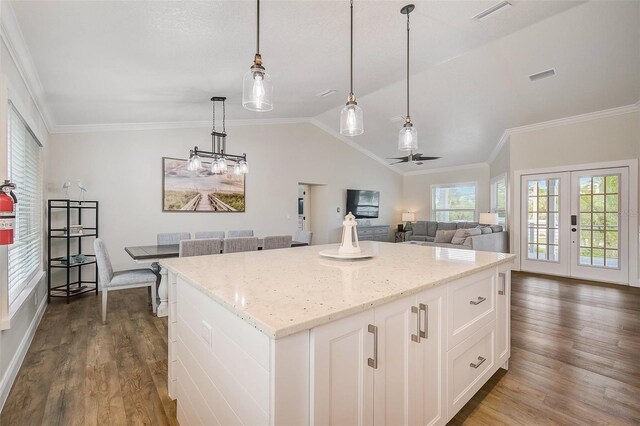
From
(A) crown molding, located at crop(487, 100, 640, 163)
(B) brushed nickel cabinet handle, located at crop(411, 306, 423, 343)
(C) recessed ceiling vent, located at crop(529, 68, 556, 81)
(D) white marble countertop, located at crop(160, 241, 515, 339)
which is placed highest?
(C) recessed ceiling vent, located at crop(529, 68, 556, 81)

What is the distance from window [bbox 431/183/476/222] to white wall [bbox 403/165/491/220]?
0.14 m

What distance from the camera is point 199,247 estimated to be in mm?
3383

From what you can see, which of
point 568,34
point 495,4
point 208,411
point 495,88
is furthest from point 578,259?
point 208,411

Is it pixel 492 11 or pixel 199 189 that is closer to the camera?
pixel 492 11

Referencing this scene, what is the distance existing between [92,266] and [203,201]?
6.15 feet

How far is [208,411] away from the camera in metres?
1.28

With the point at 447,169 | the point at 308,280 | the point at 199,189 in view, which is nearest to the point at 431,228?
the point at 447,169

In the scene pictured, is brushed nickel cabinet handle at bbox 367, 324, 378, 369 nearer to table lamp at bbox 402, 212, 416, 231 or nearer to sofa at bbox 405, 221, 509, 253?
sofa at bbox 405, 221, 509, 253

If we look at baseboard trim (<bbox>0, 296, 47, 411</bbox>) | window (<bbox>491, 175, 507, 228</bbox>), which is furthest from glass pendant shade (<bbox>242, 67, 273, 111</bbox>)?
window (<bbox>491, 175, 507, 228</bbox>)

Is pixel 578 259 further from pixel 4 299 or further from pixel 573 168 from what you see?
pixel 4 299

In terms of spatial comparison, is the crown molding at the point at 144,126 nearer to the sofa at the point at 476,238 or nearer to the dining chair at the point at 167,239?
the dining chair at the point at 167,239

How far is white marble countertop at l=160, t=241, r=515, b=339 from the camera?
96 centimetres

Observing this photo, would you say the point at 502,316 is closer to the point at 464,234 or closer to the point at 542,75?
the point at 464,234

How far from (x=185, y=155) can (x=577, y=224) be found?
6.82m
